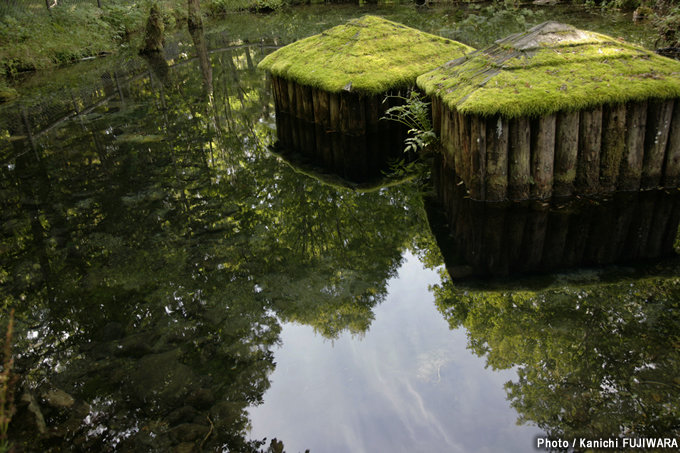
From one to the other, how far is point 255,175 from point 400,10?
21.7 meters

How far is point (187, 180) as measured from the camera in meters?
7.00

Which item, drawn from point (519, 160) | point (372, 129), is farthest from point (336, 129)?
point (519, 160)

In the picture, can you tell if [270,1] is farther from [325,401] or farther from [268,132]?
[325,401]

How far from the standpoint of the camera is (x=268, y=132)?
9.16 metres

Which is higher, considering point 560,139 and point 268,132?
point 560,139

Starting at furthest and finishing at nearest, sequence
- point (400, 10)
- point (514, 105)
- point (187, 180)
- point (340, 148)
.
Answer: point (400, 10)
point (340, 148)
point (187, 180)
point (514, 105)

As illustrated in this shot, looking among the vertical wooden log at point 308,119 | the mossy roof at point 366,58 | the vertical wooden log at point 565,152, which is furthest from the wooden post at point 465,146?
the vertical wooden log at point 308,119

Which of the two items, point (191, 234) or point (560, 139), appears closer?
point (560, 139)

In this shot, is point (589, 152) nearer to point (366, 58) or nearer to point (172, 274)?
point (366, 58)

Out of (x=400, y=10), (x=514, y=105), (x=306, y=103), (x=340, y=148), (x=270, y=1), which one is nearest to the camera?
(x=514, y=105)

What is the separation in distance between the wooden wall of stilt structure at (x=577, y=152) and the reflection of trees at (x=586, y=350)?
1.68 metres

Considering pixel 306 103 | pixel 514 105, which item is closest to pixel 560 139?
pixel 514 105

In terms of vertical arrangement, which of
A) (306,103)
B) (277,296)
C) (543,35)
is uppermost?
(543,35)

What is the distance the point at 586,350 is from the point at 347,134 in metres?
5.54
